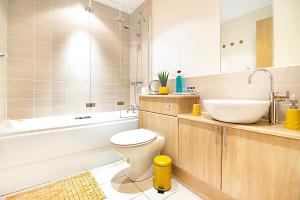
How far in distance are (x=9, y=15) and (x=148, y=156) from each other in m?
2.58

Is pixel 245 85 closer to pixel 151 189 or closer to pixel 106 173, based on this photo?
pixel 151 189

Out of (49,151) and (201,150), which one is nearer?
(201,150)

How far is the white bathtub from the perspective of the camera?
131 cm

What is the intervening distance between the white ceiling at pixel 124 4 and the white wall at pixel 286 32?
214cm

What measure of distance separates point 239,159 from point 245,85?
681 millimetres

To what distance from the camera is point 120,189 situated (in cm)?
138

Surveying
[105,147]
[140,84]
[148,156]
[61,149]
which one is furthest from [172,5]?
[61,149]

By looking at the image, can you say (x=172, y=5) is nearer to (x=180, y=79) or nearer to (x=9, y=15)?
(x=180, y=79)

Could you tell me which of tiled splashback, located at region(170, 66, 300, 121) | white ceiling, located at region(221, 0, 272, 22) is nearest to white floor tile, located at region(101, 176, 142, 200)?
tiled splashback, located at region(170, 66, 300, 121)

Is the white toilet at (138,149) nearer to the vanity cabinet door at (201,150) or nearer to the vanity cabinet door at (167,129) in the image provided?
the vanity cabinet door at (167,129)

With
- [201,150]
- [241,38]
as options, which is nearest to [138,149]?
[201,150]

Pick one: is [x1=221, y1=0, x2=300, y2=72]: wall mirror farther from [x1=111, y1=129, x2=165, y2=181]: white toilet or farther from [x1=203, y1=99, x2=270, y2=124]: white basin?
[x1=111, y1=129, x2=165, y2=181]: white toilet

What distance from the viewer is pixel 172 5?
2.04m

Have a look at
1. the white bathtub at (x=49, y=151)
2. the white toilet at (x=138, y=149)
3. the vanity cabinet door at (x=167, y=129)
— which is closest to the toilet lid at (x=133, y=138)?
the white toilet at (x=138, y=149)
